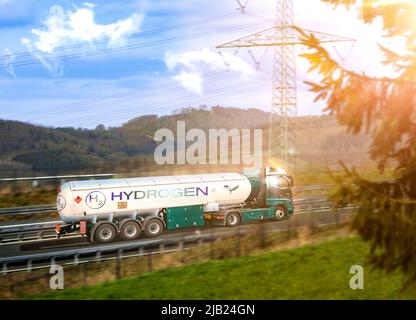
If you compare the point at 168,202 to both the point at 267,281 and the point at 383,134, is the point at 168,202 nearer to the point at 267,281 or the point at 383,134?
the point at 267,281

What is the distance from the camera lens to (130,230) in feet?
73.7

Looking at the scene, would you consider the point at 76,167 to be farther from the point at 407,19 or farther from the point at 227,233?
the point at 407,19

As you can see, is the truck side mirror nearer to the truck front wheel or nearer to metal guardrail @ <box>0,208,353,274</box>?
metal guardrail @ <box>0,208,353,274</box>

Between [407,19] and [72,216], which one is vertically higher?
[407,19]

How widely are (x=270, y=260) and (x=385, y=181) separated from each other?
7.32 m

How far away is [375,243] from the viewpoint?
7.62m

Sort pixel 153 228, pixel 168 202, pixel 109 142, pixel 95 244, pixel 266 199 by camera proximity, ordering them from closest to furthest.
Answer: pixel 95 244
pixel 153 228
pixel 168 202
pixel 266 199
pixel 109 142

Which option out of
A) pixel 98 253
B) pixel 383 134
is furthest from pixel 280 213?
pixel 383 134

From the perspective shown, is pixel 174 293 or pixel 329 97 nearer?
pixel 329 97

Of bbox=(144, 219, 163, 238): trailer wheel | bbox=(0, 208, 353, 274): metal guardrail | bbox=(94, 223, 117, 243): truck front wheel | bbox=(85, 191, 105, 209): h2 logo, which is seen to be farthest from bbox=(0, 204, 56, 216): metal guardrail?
bbox=(0, 208, 353, 274): metal guardrail

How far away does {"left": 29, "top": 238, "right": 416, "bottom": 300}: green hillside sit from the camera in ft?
37.6

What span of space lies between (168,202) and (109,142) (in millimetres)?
14223
